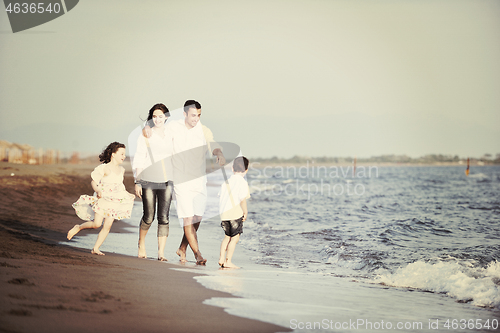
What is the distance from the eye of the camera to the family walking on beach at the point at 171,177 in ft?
17.4

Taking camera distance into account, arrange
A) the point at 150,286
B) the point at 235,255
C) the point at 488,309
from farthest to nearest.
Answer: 1. the point at 235,255
2. the point at 488,309
3. the point at 150,286

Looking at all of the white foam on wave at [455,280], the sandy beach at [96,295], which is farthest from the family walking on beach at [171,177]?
the white foam on wave at [455,280]

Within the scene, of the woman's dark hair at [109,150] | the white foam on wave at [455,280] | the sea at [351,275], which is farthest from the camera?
the woman's dark hair at [109,150]

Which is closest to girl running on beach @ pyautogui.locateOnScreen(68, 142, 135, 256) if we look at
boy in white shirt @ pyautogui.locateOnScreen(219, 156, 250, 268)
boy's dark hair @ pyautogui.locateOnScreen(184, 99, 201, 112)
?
boy's dark hair @ pyautogui.locateOnScreen(184, 99, 201, 112)

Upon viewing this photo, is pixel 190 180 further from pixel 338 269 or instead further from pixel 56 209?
pixel 56 209

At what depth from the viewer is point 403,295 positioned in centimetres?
464

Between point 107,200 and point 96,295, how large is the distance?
2.25m

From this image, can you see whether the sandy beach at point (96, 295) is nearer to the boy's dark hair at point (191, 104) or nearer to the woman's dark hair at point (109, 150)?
the woman's dark hair at point (109, 150)

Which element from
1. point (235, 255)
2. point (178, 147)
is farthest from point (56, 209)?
point (178, 147)

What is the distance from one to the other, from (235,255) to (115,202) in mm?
2284

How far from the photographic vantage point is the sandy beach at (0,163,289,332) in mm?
2771

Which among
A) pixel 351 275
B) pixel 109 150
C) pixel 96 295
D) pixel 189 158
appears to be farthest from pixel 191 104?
pixel 351 275

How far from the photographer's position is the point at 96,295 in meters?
3.32

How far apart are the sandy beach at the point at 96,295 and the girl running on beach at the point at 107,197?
1.41 ft
